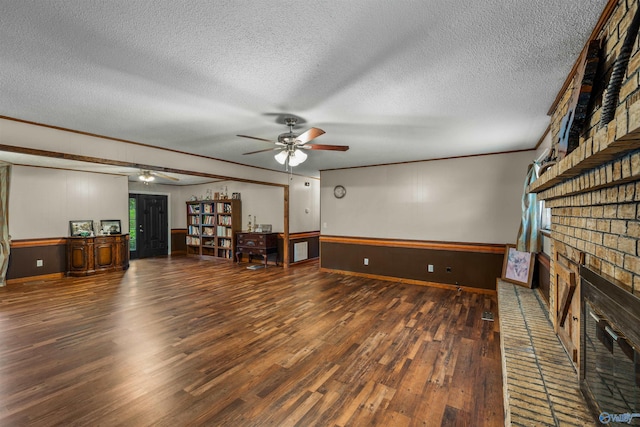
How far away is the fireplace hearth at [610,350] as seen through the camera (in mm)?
1158

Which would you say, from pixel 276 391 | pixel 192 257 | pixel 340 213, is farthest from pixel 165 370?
pixel 192 257

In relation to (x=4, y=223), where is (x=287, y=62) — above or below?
above

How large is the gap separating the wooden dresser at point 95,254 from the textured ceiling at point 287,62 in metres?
3.98

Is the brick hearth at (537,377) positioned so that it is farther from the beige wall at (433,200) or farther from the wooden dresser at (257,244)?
the wooden dresser at (257,244)

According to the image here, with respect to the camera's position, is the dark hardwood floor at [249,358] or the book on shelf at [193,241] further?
the book on shelf at [193,241]

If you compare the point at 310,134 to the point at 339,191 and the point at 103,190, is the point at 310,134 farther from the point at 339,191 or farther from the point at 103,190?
the point at 103,190

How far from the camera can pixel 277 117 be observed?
2965mm

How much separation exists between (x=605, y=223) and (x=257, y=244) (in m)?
6.61

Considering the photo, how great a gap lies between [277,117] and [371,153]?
2.21m

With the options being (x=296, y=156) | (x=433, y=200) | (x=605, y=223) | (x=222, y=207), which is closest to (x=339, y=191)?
(x=433, y=200)

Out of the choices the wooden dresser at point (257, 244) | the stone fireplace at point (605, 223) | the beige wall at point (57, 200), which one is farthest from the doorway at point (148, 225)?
the stone fireplace at point (605, 223)

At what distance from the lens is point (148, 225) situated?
8.70 meters

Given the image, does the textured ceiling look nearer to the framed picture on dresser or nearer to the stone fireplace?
the stone fireplace

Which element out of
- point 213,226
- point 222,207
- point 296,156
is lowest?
point 213,226
